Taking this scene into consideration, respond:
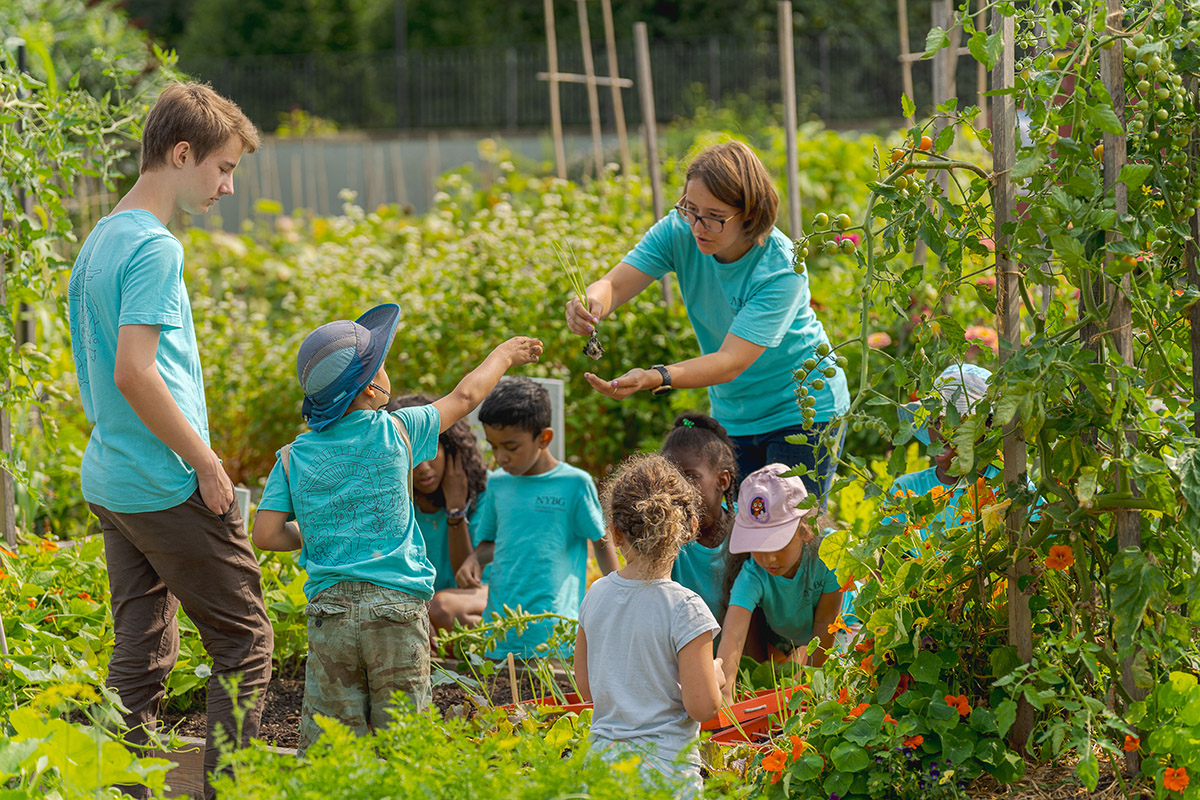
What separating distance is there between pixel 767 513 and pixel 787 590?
27 cm

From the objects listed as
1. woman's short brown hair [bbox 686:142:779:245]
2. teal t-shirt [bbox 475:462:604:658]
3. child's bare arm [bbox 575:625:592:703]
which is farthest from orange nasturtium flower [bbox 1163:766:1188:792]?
teal t-shirt [bbox 475:462:604:658]

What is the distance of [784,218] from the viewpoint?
8172 millimetres

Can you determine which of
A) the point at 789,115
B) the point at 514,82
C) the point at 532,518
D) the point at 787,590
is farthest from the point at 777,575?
the point at 514,82

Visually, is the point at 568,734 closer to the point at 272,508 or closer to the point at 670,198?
the point at 272,508

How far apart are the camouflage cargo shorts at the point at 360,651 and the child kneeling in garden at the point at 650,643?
1.31 ft

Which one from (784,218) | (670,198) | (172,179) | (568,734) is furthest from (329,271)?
(568,734)

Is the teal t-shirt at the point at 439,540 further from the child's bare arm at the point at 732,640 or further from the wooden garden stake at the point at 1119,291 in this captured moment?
the wooden garden stake at the point at 1119,291

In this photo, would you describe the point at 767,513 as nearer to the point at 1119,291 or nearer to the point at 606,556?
the point at 606,556

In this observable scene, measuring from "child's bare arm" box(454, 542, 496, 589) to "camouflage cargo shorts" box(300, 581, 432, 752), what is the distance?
1.10 metres

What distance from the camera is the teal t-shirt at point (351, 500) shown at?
2.45 m

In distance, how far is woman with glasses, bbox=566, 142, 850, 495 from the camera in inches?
115

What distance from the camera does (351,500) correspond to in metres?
2.46

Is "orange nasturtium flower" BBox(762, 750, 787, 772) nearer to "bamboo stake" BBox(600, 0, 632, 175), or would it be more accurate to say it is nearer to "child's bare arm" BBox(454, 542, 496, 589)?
"child's bare arm" BBox(454, 542, 496, 589)

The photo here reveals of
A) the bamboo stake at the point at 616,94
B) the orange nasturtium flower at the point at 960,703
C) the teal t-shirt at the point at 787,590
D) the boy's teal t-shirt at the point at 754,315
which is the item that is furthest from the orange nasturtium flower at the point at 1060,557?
the bamboo stake at the point at 616,94
